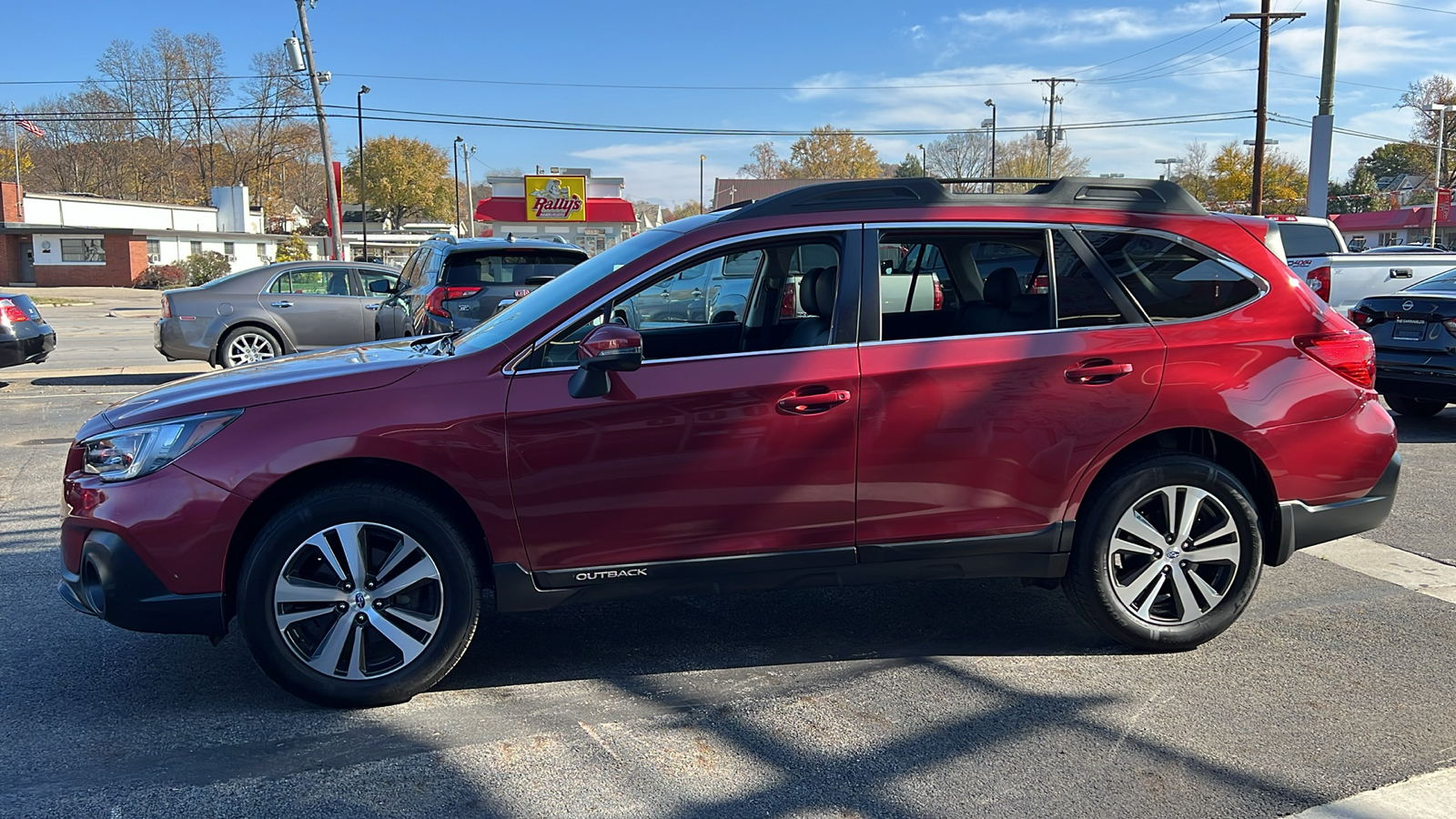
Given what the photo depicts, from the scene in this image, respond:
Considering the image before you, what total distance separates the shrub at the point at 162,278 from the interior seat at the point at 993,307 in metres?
50.8

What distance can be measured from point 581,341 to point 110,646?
2.45 metres

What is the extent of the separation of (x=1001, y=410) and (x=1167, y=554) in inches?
37.3

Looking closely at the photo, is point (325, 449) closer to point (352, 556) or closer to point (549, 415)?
point (352, 556)

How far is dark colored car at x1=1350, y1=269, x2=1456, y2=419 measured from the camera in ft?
30.0

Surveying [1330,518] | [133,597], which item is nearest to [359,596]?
[133,597]

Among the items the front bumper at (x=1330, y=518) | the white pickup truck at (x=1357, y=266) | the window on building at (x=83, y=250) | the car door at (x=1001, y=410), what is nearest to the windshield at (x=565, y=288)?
the car door at (x=1001, y=410)

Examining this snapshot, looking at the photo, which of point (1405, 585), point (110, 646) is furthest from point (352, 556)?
point (1405, 585)

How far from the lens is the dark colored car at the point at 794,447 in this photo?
3.63 m

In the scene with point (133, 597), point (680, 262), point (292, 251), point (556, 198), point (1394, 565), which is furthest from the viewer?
point (556, 198)

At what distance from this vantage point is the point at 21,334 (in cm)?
1266

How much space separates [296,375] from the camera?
12.6 feet

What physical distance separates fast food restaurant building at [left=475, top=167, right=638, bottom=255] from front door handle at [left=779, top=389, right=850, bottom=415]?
52870mm

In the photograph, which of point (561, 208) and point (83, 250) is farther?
point (561, 208)

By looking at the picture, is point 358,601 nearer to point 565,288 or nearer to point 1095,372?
point 565,288
